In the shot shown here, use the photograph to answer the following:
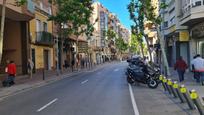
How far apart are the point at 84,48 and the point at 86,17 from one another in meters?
17.0

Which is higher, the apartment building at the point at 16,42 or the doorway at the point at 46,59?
the apartment building at the point at 16,42

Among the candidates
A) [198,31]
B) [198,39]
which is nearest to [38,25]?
[198,39]

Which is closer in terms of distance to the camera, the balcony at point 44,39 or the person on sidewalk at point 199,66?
the person on sidewalk at point 199,66

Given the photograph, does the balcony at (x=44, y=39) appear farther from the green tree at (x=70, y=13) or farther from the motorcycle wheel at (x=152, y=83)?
the motorcycle wheel at (x=152, y=83)

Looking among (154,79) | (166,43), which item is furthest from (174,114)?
(166,43)

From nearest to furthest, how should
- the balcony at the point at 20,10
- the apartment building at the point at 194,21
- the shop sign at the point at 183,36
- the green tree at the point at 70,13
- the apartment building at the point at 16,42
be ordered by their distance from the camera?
the balcony at the point at 20,10, the apartment building at the point at 194,21, the shop sign at the point at 183,36, the apartment building at the point at 16,42, the green tree at the point at 70,13

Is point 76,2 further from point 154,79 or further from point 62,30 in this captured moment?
point 154,79

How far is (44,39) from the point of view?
50188mm

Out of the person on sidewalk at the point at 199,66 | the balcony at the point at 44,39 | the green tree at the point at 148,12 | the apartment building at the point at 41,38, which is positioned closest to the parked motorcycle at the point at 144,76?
the person on sidewalk at the point at 199,66

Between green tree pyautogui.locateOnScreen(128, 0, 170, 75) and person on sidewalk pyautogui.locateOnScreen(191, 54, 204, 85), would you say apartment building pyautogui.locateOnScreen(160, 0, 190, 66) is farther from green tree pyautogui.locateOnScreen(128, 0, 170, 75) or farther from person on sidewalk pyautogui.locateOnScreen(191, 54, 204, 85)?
person on sidewalk pyautogui.locateOnScreen(191, 54, 204, 85)

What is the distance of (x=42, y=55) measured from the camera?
51531mm

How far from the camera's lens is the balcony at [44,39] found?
4764 cm

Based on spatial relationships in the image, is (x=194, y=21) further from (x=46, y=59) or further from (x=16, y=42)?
(x=46, y=59)

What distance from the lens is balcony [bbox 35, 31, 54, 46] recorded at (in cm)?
4764
